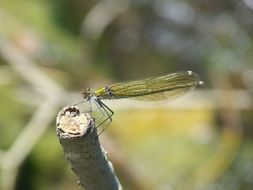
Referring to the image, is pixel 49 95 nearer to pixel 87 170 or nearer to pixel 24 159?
pixel 24 159

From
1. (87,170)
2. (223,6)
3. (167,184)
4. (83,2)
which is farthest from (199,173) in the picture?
(87,170)

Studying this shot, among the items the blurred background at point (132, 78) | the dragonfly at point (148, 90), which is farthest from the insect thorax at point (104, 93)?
the blurred background at point (132, 78)

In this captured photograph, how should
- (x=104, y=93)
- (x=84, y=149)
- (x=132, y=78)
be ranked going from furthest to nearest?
(x=132, y=78) → (x=104, y=93) → (x=84, y=149)

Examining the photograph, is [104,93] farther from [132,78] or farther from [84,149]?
[132,78]

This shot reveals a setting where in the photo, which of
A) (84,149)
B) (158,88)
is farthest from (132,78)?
(84,149)

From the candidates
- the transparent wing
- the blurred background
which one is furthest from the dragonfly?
the blurred background

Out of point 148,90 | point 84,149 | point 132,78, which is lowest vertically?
point 84,149
